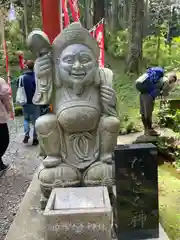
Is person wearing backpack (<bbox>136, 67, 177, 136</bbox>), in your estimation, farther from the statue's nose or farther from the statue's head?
the statue's nose

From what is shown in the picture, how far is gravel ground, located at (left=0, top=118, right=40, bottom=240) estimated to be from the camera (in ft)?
14.2

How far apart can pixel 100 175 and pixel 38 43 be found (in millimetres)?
1511

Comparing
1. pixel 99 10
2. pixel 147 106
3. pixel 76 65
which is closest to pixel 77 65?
pixel 76 65

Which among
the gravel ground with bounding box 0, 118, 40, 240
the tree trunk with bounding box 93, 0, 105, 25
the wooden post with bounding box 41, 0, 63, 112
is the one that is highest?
the tree trunk with bounding box 93, 0, 105, 25

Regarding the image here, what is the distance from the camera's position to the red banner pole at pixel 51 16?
497cm

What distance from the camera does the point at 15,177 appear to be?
550cm

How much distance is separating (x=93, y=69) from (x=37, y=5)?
1607cm

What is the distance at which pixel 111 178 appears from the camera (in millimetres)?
3334

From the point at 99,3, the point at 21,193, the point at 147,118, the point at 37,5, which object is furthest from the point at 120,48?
the point at 21,193

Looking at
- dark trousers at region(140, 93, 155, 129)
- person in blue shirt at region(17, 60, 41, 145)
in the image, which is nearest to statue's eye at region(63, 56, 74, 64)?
dark trousers at region(140, 93, 155, 129)

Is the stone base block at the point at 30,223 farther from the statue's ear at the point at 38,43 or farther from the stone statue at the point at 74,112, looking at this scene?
the statue's ear at the point at 38,43

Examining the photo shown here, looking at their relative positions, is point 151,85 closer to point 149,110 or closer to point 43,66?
point 149,110

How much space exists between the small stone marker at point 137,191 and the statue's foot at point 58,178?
0.73 meters

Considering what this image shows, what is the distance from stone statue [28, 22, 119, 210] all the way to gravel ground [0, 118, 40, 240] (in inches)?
42.4
